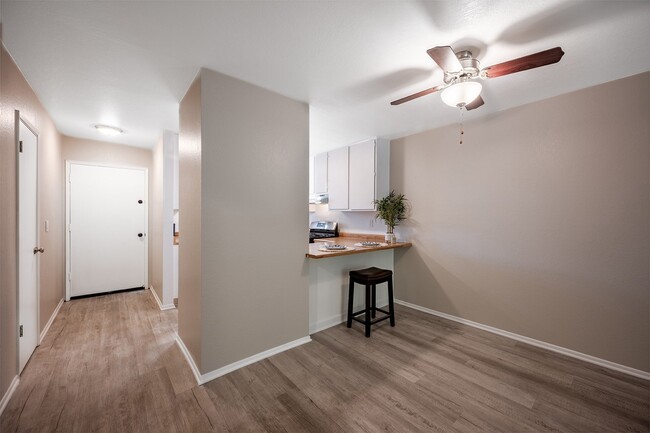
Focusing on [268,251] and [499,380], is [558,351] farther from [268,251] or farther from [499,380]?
[268,251]

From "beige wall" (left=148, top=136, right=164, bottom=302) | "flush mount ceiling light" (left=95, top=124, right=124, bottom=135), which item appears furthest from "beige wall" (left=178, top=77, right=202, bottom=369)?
"flush mount ceiling light" (left=95, top=124, right=124, bottom=135)

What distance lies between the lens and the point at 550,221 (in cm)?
259

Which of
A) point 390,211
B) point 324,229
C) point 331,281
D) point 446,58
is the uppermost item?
point 446,58

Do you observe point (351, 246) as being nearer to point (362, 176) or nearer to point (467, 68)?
point (362, 176)

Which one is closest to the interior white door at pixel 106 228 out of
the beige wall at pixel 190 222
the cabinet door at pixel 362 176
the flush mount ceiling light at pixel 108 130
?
the flush mount ceiling light at pixel 108 130

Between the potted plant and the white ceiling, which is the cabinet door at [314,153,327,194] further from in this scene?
the white ceiling

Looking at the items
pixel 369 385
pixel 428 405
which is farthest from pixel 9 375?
pixel 428 405

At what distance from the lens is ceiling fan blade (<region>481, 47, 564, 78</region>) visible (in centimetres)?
147

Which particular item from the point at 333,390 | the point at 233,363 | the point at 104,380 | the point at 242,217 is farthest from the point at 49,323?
the point at 333,390

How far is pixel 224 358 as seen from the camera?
217cm

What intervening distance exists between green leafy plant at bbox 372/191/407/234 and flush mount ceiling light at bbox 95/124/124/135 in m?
3.61

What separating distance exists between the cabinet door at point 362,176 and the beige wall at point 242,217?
1399mm

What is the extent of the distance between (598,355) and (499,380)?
1.07m

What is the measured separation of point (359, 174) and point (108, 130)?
345cm
